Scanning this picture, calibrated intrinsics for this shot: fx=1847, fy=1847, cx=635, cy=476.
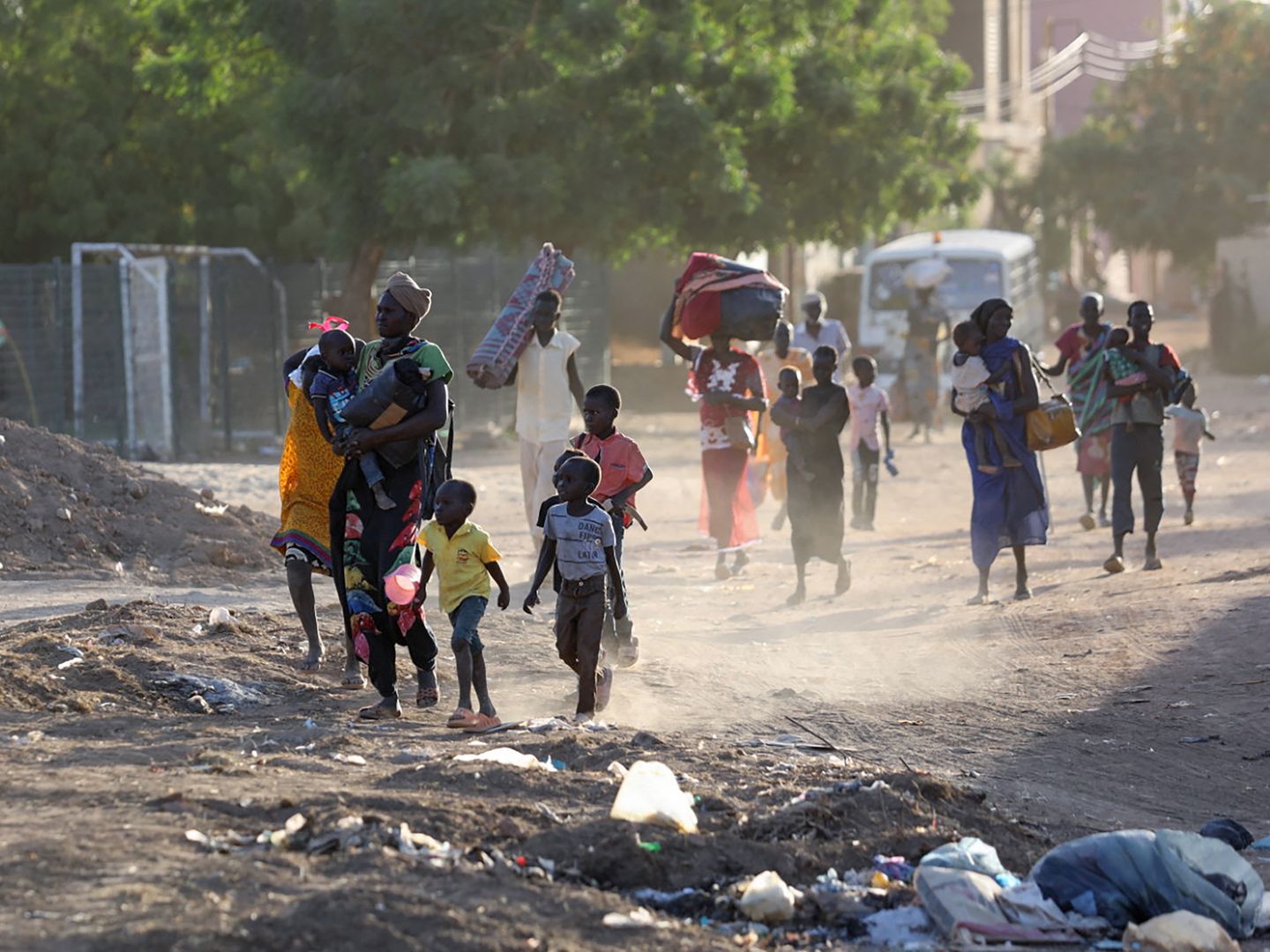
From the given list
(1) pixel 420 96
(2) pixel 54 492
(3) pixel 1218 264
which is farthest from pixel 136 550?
(3) pixel 1218 264

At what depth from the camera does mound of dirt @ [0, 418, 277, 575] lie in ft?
37.3

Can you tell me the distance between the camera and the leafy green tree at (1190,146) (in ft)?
125

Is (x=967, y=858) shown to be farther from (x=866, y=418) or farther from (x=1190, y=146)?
(x=1190, y=146)

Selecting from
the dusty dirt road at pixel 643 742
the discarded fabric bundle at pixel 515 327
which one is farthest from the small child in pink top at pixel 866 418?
the discarded fabric bundle at pixel 515 327

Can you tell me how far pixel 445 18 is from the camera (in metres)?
20.3

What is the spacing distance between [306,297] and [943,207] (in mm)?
11311

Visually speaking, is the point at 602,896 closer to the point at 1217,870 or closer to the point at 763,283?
the point at 1217,870

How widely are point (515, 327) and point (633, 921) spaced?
6216mm

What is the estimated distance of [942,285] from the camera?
27.7m

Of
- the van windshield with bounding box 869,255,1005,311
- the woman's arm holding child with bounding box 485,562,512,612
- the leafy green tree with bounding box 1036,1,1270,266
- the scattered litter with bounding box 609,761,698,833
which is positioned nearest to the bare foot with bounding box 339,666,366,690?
the woman's arm holding child with bounding box 485,562,512,612

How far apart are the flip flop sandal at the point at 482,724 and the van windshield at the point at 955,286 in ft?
68.5

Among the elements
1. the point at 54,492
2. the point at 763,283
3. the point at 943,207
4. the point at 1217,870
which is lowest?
the point at 1217,870

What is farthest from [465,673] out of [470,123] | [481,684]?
[470,123]

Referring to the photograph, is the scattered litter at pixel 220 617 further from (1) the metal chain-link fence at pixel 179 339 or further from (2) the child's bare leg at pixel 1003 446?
(1) the metal chain-link fence at pixel 179 339
